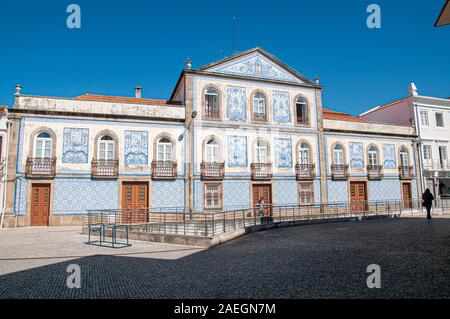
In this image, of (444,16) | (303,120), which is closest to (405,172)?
(303,120)

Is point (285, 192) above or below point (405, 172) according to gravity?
below

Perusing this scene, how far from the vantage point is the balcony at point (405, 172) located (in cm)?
2275

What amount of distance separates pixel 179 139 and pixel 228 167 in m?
3.25

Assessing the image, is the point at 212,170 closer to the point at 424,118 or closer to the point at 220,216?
the point at 220,216

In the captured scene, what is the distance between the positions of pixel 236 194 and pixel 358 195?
29.5 ft

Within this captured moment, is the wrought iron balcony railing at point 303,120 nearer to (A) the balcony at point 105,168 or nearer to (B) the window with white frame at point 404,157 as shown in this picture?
(B) the window with white frame at point 404,157

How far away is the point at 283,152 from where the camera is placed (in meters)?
19.7

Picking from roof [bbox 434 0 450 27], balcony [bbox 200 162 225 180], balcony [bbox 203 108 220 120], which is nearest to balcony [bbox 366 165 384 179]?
balcony [bbox 200 162 225 180]

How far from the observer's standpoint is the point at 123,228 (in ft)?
41.0

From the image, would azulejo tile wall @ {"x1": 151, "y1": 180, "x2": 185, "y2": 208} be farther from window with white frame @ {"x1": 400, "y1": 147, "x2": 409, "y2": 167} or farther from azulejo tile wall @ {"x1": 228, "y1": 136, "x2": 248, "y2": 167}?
window with white frame @ {"x1": 400, "y1": 147, "x2": 409, "y2": 167}

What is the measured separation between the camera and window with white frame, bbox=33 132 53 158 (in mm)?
15883

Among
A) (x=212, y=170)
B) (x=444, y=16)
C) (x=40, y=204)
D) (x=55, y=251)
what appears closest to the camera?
(x=444, y=16)

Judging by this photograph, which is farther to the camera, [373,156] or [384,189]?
[373,156]

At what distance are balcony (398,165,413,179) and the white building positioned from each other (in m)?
1.24
